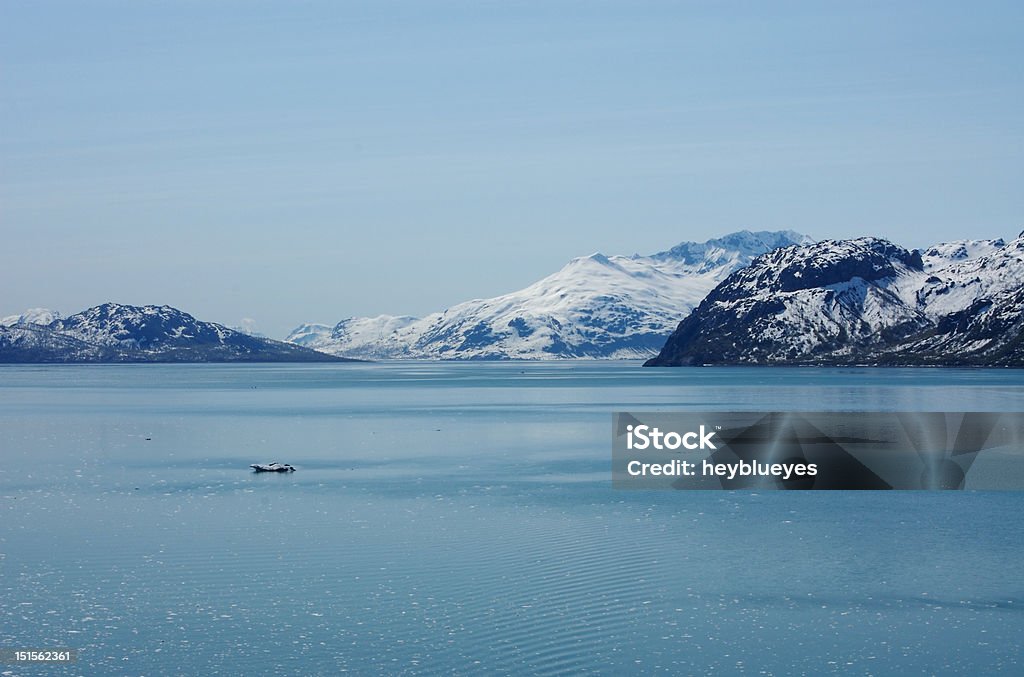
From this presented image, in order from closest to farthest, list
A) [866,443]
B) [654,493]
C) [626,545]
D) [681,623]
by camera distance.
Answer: [681,623], [626,545], [654,493], [866,443]

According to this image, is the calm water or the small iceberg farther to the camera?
the small iceberg

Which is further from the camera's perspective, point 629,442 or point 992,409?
point 992,409

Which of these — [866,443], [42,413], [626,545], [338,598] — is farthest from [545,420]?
[338,598]

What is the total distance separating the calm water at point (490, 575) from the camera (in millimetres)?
38625

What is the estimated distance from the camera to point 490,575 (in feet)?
164

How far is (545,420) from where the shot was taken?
15575 centimetres

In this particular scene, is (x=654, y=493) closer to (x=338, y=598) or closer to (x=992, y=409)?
(x=338, y=598)

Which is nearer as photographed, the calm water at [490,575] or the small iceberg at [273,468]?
the calm water at [490,575]

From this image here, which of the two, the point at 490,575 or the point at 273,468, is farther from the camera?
the point at 273,468

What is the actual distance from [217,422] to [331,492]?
78.6 meters

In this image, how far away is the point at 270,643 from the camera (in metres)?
39.6

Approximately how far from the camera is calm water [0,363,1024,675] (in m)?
38.6

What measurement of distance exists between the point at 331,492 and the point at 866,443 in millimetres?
55208

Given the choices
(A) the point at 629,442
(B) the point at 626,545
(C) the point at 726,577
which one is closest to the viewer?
(C) the point at 726,577
